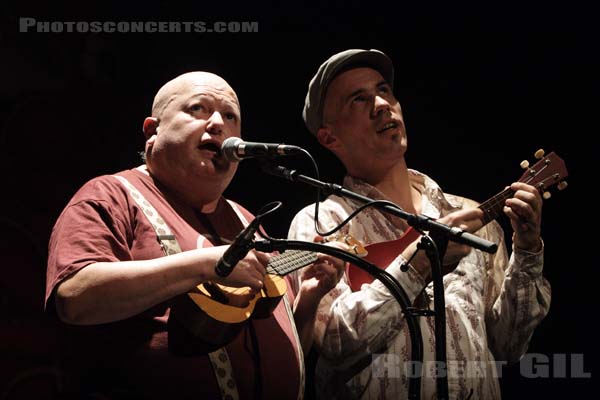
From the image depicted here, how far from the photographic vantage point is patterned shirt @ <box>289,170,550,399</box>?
2621 mm

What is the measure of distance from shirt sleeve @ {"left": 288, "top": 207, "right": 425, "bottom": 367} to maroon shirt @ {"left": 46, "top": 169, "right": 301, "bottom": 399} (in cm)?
31

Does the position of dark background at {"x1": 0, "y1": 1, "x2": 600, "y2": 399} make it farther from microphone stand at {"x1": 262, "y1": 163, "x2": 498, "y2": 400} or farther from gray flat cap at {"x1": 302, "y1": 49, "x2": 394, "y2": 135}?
microphone stand at {"x1": 262, "y1": 163, "x2": 498, "y2": 400}

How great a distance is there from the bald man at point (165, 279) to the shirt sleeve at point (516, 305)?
2.55 ft

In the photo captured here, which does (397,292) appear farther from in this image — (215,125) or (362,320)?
(215,125)

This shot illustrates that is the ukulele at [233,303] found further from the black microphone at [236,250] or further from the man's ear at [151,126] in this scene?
the man's ear at [151,126]

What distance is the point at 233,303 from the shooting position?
221cm

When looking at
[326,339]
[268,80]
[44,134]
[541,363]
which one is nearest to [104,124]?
[44,134]

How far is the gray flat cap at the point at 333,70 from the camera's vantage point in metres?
3.12

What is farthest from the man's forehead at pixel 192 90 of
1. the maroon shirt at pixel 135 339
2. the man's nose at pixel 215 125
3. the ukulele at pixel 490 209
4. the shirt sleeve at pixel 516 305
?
the shirt sleeve at pixel 516 305

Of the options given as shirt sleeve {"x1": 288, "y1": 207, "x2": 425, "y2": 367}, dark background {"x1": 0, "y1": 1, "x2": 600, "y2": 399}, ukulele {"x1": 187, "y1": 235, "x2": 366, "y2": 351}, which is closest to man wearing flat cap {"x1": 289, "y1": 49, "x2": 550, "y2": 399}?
shirt sleeve {"x1": 288, "y1": 207, "x2": 425, "y2": 367}

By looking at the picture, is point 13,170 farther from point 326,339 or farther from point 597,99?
point 597,99

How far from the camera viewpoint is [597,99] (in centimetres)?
366

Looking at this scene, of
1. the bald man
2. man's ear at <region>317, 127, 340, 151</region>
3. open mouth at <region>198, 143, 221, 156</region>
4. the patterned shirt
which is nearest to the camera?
the bald man

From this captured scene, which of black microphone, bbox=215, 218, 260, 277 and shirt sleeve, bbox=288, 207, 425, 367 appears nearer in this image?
black microphone, bbox=215, 218, 260, 277
